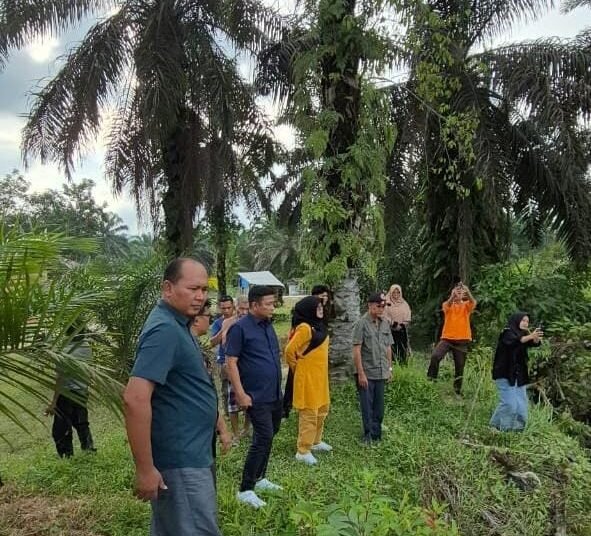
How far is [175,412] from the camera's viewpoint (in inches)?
101

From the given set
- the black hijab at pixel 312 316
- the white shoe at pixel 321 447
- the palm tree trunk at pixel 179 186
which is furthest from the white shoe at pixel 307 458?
the palm tree trunk at pixel 179 186

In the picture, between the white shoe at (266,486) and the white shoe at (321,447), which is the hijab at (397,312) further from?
the white shoe at (266,486)

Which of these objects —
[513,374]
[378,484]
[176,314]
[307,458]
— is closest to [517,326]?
[513,374]

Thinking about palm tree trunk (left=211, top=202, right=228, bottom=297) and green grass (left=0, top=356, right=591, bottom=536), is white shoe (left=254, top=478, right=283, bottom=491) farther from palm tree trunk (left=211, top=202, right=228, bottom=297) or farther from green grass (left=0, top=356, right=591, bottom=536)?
palm tree trunk (left=211, top=202, right=228, bottom=297)

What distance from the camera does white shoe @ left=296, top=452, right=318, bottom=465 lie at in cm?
498

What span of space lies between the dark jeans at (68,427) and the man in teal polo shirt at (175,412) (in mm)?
2979

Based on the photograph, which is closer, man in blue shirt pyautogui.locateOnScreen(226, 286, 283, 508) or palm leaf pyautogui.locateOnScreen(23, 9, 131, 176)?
man in blue shirt pyautogui.locateOnScreen(226, 286, 283, 508)

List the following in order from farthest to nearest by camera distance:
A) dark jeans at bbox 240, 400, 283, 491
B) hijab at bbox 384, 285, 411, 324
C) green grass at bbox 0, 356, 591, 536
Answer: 1. hijab at bbox 384, 285, 411, 324
2. dark jeans at bbox 240, 400, 283, 491
3. green grass at bbox 0, 356, 591, 536

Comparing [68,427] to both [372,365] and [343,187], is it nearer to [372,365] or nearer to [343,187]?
[372,365]

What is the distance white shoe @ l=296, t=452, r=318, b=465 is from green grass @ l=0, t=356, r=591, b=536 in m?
0.06

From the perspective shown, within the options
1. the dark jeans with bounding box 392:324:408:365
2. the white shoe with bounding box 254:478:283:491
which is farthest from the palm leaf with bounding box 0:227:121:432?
the dark jeans with bounding box 392:324:408:365

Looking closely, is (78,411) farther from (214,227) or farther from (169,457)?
(214,227)

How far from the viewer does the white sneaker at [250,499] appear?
12.9ft

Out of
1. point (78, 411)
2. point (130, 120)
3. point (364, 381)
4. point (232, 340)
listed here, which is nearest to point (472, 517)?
point (364, 381)
